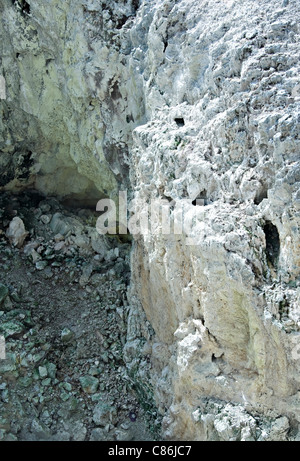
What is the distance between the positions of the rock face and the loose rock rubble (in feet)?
1.54

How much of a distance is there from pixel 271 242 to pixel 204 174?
1.01 metres

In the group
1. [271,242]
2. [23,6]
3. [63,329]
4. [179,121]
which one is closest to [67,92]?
[23,6]

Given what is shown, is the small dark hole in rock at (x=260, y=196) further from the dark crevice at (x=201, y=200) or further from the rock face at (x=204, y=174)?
the dark crevice at (x=201, y=200)

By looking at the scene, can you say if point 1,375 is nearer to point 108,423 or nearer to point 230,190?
point 108,423

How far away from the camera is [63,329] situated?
25.7ft

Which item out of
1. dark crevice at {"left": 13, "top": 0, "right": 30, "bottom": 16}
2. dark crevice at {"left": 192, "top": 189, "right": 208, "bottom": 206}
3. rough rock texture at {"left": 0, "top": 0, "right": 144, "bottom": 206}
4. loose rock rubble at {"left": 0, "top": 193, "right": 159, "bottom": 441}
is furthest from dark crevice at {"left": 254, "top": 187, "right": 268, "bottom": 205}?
dark crevice at {"left": 13, "top": 0, "right": 30, "bottom": 16}

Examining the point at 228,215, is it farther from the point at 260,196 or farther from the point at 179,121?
the point at 179,121

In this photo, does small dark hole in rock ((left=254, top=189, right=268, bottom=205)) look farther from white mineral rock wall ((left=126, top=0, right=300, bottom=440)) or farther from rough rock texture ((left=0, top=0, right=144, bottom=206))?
rough rock texture ((left=0, top=0, right=144, bottom=206))

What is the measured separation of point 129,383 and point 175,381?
4.21ft

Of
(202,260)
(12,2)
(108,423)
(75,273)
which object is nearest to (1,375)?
(108,423)

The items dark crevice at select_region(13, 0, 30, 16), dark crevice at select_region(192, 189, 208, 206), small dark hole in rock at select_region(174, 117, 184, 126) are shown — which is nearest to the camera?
dark crevice at select_region(192, 189, 208, 206)

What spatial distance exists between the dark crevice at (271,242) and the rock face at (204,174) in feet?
0.03

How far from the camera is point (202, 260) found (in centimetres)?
540

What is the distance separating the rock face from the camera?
5.02 meters
